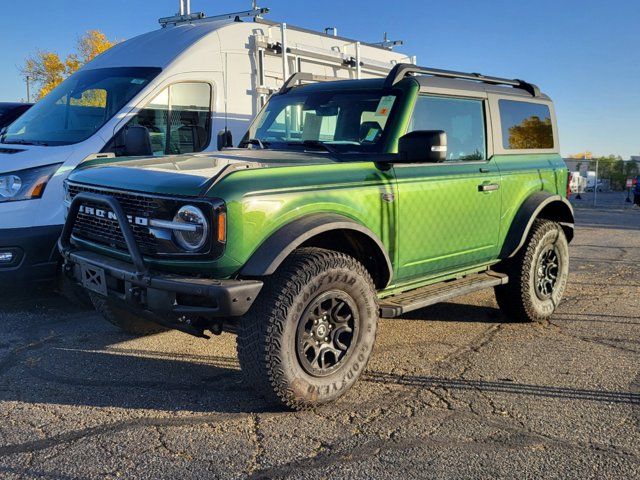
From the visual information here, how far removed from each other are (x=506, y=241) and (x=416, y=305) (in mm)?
1459

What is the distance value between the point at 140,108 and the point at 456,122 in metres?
3.15

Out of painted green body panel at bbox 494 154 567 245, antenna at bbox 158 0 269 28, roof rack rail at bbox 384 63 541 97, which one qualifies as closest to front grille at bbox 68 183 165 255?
roof rack rail at bbox 384 63 541 97

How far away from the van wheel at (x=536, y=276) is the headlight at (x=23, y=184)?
414cm

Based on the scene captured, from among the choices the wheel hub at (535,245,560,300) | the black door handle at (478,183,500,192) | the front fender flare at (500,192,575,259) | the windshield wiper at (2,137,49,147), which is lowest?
the wheel hub at (535,245,560,300)

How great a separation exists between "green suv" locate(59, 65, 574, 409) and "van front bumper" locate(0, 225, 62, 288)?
3.16 feet

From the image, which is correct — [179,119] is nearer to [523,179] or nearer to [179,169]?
[179,169]

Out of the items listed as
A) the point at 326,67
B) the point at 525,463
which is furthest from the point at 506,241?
the point at 326,67

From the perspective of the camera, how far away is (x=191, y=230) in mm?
3438

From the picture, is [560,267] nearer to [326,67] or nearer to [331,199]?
[331,199]

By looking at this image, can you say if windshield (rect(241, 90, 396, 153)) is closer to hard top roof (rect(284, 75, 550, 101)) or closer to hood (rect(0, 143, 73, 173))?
hard top roof (rect(284, 75, 550, 101))

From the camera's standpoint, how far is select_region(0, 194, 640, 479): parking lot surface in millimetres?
3164

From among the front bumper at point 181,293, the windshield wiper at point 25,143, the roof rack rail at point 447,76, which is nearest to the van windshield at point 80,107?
the windshield wiper at point 25,143

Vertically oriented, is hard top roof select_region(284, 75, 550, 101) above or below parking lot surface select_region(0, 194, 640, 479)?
above

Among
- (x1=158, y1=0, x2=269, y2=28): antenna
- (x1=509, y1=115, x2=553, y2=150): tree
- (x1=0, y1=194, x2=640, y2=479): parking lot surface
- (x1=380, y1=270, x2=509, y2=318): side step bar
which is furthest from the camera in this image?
(x1=158, y1=0, x2=269, y2=28): antenna
